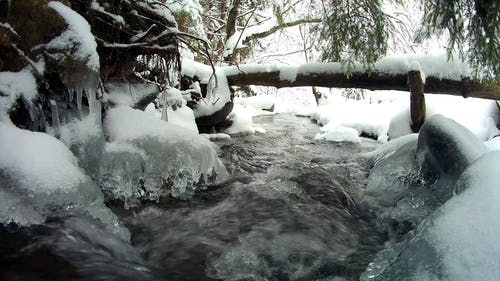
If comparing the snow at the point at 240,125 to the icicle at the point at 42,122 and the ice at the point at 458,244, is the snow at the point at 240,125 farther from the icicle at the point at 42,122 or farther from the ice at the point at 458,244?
the ice at the point at 458,244

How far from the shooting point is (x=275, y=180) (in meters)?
4.32

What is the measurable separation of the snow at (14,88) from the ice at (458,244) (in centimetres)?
253

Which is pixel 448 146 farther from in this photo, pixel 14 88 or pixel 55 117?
pixel 14 88

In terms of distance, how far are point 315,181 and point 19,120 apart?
292cm

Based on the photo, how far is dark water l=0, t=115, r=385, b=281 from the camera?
2.02 meters

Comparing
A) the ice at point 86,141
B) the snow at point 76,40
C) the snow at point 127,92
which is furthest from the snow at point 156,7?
the ice at point 86,141

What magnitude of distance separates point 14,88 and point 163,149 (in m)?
1.28

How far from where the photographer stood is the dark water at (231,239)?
6.64 feet

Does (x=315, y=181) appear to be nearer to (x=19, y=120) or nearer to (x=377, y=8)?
(x=377, y=8)

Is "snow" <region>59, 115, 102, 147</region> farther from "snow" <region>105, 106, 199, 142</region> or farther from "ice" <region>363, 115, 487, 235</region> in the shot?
"ice" <region>363, 115, 487, 235</region>

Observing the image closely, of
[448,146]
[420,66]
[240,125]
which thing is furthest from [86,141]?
[240,125]

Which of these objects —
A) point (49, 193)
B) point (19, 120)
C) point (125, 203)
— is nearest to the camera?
point (49, 193)

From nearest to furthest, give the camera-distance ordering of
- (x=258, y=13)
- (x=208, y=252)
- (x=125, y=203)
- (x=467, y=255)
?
(x=467, y=255) → (x=208, y=252) → (x=125, y=203) → (x=258, y=13)

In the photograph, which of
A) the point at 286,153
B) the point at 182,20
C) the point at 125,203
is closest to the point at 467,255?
the point at 125,203
